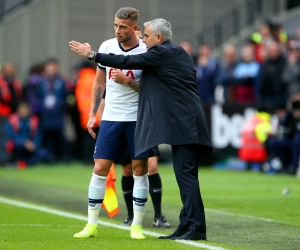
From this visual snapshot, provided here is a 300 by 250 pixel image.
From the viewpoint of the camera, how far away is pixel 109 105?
352 inches

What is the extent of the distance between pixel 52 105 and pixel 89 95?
3.47 feet

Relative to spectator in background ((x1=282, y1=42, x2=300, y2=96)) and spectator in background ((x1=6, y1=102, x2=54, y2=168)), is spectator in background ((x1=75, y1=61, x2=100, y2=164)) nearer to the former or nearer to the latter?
spectator in background ((x1=6, y1=102, x2=54, y2=168))

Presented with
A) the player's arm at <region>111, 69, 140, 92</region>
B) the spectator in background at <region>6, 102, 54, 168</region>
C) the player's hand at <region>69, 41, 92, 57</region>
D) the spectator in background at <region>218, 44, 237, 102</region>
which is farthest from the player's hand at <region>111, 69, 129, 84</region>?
the spectator in background at <region>6, 102, 54, 168</region>

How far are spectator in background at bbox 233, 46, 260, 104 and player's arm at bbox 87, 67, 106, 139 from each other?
40.0 ft

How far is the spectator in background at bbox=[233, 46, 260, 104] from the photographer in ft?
70.0

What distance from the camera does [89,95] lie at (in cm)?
2309

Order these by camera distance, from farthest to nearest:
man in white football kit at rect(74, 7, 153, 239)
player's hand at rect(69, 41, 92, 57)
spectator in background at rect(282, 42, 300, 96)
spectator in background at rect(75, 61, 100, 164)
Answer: spectator in background at rect(75, 61, 100, 164) < spectator in background at rect(282, 42, 300, 96) < man in white football kit at rect(74, 7, 153, 239) < player's hand at rect(69, 41, 92, 57)

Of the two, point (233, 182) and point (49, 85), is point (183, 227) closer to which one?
point (233, 182)

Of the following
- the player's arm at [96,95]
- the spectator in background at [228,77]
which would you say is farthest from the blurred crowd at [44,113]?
the player's arm at [96,95]

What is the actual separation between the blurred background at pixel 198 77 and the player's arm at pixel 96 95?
10102 mm

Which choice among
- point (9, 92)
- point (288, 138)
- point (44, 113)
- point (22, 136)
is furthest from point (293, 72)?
point (9, 92)

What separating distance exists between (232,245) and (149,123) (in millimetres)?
1422

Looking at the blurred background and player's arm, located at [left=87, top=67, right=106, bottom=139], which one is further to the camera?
the blurred background

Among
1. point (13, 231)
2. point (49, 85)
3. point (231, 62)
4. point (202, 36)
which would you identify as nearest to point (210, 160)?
point (231, 62)
